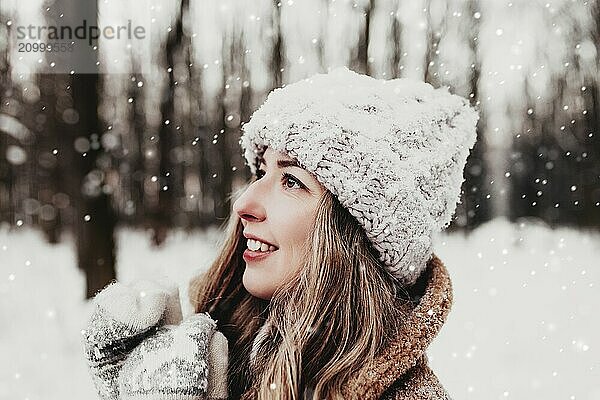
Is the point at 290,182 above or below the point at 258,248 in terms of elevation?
above

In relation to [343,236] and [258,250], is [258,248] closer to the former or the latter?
[258,250]

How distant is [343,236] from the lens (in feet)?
3.46

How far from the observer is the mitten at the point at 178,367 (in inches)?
36.6

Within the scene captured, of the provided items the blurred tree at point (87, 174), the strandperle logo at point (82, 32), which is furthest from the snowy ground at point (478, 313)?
the strandperle logo at point (82, 32)

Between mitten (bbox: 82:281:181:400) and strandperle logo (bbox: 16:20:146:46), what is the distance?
176 centimetres

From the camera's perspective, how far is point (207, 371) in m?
0.97

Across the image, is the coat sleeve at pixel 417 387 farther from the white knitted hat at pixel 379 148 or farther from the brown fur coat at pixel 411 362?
the white knitted hat at pixel 379 148

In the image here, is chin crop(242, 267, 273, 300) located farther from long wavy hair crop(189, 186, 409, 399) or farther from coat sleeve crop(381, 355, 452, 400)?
coat sleeve crop(381, 355, 452, 400)

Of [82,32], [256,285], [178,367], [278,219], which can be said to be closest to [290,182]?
[278,219]

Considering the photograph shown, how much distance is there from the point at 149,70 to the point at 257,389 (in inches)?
74.6

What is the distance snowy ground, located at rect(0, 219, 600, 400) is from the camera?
2.48 meters

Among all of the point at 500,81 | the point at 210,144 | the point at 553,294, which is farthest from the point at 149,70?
the point at 553,294

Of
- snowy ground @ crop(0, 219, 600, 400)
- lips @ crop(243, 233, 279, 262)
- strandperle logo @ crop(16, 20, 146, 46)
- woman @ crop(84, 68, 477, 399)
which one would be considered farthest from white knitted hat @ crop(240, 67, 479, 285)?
strandperle logo @ crop(16, 20, 146, 46)

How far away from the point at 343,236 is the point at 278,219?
0.11 m
